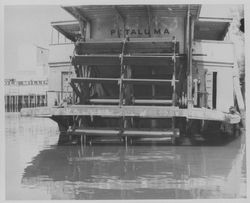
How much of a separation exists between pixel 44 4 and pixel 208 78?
4.72m

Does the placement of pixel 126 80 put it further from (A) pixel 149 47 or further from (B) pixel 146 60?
(A) pixel 149 47

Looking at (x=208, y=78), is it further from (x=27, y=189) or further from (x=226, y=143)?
(x=27, y=189)

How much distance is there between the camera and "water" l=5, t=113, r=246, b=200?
4.39 meters

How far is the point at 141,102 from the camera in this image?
336 inches

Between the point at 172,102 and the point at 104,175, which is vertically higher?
the point at 172,102

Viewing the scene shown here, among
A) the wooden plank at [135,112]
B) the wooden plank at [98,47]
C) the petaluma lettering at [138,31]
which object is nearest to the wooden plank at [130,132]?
the wooden plank at [135,112]

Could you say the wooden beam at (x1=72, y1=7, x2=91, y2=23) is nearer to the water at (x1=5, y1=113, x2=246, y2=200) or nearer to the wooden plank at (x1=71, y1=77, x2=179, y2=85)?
the wooden plank at (x1=71, y1=77, x2=179, y2=85)

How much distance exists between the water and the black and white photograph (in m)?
0.01

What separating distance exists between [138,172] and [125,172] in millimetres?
153

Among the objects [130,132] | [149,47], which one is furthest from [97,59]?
[130,132]

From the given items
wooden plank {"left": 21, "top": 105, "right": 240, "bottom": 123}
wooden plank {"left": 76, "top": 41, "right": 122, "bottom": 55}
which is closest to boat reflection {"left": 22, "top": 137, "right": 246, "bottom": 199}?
wooden plank {"left": 21, "top": 105, "right": 240, "bottom": 123}

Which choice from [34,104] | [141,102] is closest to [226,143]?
[141,102]

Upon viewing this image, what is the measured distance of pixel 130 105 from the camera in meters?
8.37

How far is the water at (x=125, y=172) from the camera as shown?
439 cm
